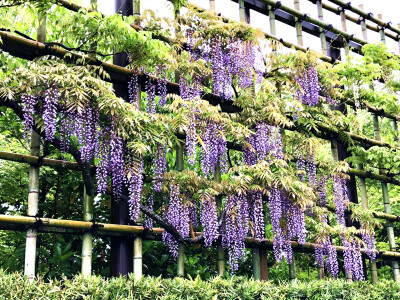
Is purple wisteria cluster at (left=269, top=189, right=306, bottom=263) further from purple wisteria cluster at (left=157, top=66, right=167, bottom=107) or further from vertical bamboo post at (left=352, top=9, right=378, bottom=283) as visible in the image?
vertical bamboo post at (left=352, top=9, right=378, bottom=283)

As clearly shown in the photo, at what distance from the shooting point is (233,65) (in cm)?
682

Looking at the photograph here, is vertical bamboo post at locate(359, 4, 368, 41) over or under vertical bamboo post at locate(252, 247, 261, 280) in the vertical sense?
over

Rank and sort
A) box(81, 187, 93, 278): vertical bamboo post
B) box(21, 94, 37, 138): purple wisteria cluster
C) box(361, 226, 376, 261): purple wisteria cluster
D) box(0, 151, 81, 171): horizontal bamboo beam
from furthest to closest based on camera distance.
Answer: box(361, 226, 376, 261): purple wisteria cluster, box(81, 187, 93, 278): vertical bamboo post, box(0, 151, 81, 171): horizontal bamboo beam, box(21, 94, 37, 138): purple wisteria cluster

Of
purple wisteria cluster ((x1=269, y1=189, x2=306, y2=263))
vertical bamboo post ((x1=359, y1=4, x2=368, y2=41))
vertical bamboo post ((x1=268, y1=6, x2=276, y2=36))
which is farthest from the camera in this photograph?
vertical bamboo post ((x1=359, y1=4, x2=368, y2=41))

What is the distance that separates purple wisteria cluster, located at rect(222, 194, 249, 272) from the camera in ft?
19.9

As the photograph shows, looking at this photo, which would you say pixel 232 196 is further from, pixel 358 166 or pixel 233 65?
pixel 358 166

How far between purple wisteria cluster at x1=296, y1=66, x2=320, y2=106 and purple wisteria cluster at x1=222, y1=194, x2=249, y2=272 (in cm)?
238

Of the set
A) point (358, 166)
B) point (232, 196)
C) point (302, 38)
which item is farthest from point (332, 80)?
point (232, 196)

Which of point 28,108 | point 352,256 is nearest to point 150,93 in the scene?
point 28,108

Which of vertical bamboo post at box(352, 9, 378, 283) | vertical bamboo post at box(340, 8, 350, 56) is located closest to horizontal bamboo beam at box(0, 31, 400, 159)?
vertical bamboo post at box(352, 9, 378, 283)


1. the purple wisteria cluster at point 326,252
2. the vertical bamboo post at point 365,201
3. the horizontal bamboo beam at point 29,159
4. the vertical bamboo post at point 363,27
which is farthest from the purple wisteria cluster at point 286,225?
the vertical bamboo post at point 363,27

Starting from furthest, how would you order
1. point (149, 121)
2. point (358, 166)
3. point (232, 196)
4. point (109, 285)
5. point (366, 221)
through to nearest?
1. point (358, 166)
2. point (366, 221)
3. point (232, 196)
4. point (149, 121)
5. point (109, 285)

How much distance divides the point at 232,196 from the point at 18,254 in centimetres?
257

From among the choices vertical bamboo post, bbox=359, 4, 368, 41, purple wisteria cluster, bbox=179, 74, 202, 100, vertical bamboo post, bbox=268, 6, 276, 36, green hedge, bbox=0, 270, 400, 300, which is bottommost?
green hedge, bbox=0, 270, 400, 300
